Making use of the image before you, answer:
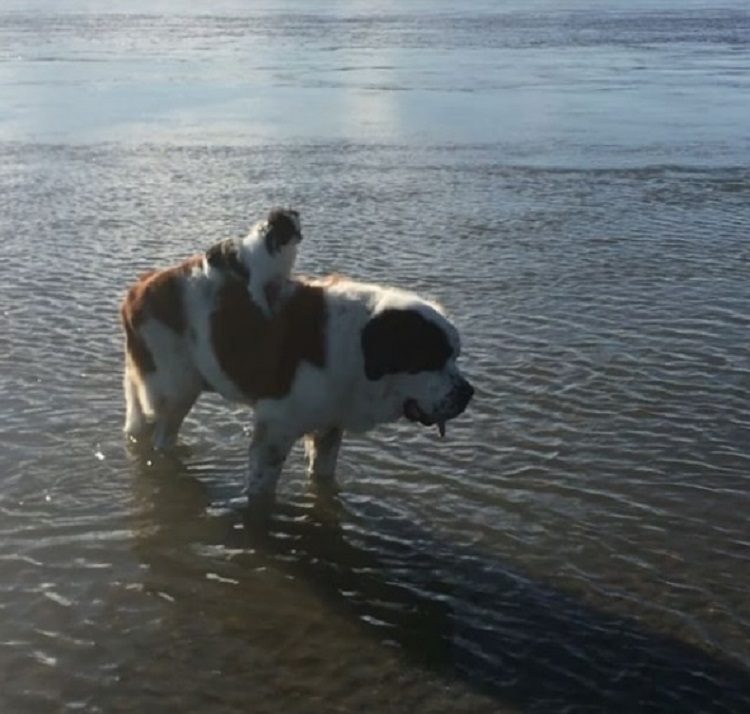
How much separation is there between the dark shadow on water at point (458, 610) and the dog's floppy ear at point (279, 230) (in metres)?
1.48

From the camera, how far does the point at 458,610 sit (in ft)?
20.4

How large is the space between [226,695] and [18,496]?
2494 millimetres

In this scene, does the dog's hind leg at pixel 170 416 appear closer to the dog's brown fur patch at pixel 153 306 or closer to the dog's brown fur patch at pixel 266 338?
the dog's brown fur patch at pixel 153 306

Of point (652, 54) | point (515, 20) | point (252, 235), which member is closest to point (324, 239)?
point (252, 235)

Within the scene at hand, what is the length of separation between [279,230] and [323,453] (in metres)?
1.34

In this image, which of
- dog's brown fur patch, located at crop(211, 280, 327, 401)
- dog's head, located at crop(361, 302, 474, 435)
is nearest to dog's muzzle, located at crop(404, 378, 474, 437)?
dog's head, located at crop(361, 302, 474, 435)

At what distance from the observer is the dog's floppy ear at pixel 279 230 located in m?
7.14

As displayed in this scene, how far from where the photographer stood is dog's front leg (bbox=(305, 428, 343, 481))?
750cm

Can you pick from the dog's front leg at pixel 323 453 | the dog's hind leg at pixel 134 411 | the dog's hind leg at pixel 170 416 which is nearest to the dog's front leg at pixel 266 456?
the dog's front leg at pixel 323 453

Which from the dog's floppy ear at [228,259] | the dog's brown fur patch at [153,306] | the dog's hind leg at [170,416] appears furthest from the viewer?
the dog's hind leg at [170,416]

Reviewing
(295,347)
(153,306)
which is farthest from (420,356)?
(153,306)

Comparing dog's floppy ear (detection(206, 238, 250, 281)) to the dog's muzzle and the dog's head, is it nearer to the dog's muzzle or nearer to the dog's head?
the dog's head

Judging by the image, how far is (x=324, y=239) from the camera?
45.9 ft

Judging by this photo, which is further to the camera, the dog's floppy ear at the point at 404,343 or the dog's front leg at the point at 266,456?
the dog's front leg at the point at 266,456
